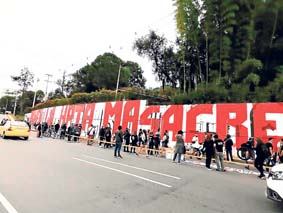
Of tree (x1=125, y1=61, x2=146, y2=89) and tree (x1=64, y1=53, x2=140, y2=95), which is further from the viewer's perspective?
tree (x1=125, y1=61, x2=146, y2=89)

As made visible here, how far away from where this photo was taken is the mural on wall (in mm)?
18375

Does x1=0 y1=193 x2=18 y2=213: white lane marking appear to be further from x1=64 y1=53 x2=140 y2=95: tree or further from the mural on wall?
x1=64 y1=53 x2=140 y2=95: tree

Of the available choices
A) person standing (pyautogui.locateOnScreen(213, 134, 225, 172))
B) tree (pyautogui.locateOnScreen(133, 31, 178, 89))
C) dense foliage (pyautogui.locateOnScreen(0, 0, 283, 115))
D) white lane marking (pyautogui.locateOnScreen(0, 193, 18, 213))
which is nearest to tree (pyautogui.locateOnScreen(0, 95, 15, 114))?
tree (pyautogui.locateOnScreen(133, 31, 178, 89))

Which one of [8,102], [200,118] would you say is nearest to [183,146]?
[200,118]

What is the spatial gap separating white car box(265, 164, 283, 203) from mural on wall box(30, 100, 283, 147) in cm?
1227

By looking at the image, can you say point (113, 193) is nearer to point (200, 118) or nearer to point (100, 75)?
point (200, 118)

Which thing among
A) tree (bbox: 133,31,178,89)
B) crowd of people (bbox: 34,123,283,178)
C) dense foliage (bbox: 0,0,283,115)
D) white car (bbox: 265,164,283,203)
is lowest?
white car (bbox: 265,164,283,203)

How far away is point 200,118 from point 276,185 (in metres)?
16.1

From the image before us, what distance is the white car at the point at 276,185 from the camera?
5.96m

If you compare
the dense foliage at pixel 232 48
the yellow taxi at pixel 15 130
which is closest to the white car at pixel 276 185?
the dense foliage at pixel 232 48

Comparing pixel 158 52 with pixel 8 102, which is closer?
pixel 158 52

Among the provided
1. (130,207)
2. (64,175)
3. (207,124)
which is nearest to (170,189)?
(130,207)

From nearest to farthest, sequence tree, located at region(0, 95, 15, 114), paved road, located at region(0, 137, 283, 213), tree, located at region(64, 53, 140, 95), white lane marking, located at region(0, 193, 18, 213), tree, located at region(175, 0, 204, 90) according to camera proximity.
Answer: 1. white lane marking, located at region(0, 193, 18, 213)
2. paved road, located at region(0, 137, 283, 213)
3. tree, located at region(175, 0, 204, 90)
4. tree, located at region(64, 53, 140, 95)
5. tree, located at region(0, 95, 15, 114)

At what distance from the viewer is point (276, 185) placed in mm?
6086
